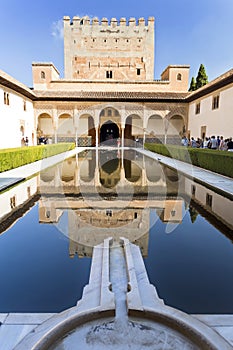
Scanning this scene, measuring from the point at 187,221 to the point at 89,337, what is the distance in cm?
328

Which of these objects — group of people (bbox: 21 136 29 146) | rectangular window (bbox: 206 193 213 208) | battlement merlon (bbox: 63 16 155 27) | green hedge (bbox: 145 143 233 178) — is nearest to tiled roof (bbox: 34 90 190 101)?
group of people (bbox: 21 136 29 146)

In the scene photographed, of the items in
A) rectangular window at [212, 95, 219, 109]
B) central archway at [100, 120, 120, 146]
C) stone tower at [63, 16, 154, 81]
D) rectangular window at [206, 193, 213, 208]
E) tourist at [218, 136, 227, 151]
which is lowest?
rectangular window at [206, 193, 213, 208]

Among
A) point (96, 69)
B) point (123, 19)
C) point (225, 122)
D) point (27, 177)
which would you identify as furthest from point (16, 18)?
point (123, 19)

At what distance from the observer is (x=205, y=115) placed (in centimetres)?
1855

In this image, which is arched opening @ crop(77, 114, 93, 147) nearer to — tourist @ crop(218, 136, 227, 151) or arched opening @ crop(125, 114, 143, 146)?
arched opening @ crop(125, 114, 143, 146)

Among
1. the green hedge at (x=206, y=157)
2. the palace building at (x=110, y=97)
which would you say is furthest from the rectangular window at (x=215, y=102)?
the green hedge at (x=206, y=157)

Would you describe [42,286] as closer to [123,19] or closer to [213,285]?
[213,285]

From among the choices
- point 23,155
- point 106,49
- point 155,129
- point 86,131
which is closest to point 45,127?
point 86,131

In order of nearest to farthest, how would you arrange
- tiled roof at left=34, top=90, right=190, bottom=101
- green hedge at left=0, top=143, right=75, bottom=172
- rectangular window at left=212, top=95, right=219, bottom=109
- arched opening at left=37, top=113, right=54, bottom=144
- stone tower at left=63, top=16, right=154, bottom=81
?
1. green hedge at left=0, top=143, right=75, bottom=172
2. rectangular window at left=212, top=95, right=219, bottom=109
3. tiled roof at left=34, top=90, right=190, bottom=101
4. arched opening at left=37, top=113, right=54, bottom=144
5. stone tower at left=63, top=16, right=154, bottom=81

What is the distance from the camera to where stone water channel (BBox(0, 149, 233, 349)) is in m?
1.88

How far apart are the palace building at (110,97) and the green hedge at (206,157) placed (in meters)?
3.32

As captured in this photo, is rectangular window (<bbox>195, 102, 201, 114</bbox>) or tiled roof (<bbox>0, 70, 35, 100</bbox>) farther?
rectangular window (<bbox>195, 102, 201, 114</bbox>)

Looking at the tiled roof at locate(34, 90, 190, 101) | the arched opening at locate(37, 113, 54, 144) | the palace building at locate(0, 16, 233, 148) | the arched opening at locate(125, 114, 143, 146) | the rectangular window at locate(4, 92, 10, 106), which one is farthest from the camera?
the arched opening at locate(125, 114, 143, 146)

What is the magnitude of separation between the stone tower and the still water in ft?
86.6
